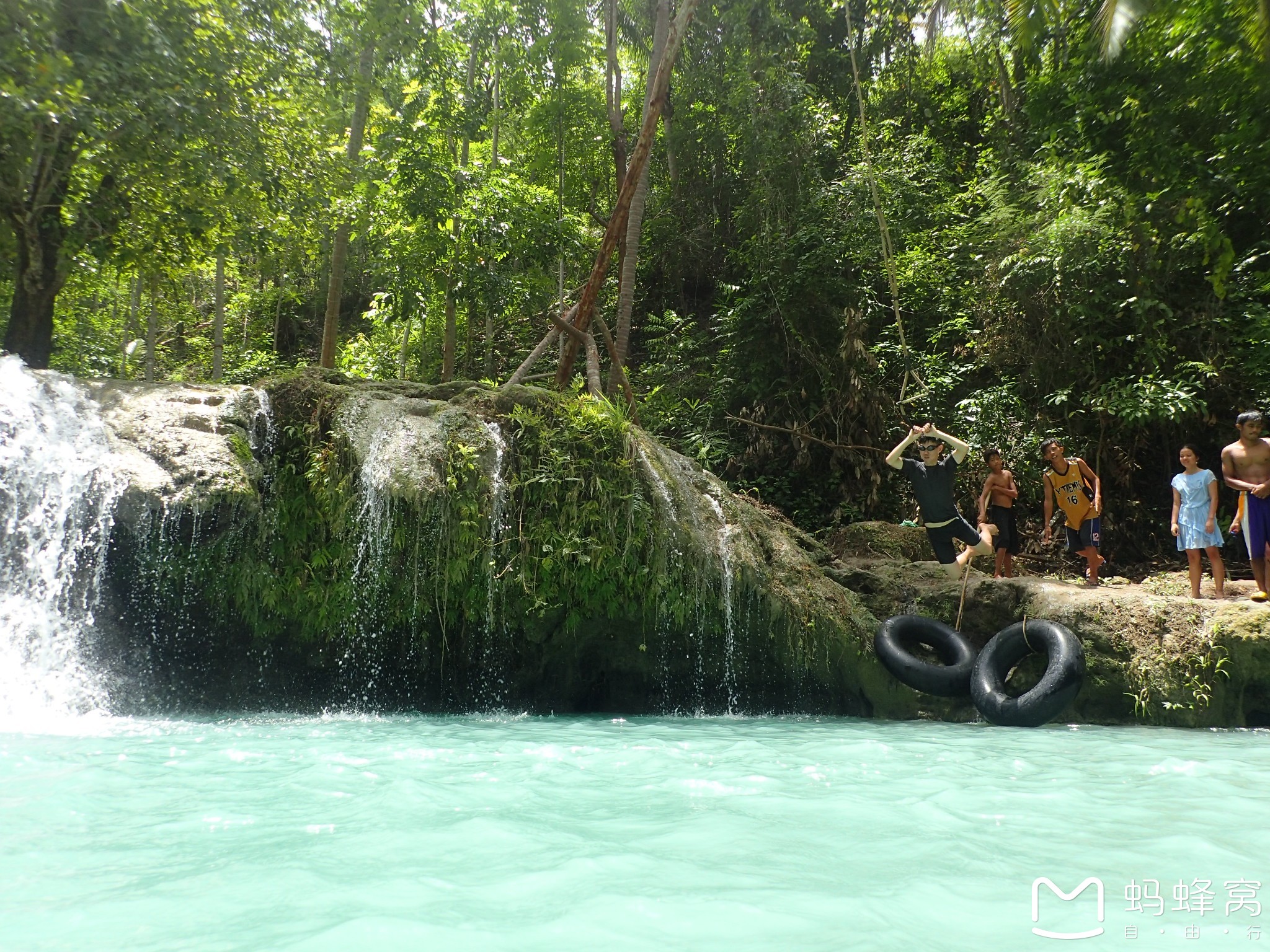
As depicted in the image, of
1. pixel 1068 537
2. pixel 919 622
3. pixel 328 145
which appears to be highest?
pixel 328 145

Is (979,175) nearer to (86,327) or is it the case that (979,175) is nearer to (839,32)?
(839,32)

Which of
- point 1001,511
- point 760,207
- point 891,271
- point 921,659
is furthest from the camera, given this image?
point 760,207

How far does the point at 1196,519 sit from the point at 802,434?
20.0ft

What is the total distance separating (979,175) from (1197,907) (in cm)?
1701

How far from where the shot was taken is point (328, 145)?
Answer: 1199cm

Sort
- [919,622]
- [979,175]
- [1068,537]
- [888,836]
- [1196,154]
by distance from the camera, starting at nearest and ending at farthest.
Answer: [888,836] → [919,622] → [1068,537] → [1196,154] → [979,175]

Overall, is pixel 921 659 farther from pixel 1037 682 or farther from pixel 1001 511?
pixel 1001 511

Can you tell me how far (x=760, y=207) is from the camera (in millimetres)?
16672

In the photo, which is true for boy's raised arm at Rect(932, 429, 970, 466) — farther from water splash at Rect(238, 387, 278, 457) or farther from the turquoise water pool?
water splash at Rect(238, 387, 278, 457)

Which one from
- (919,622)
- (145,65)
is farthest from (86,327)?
(919,622)

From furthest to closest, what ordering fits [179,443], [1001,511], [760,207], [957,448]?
1. [760,207]
2. [1001,511]
3. [957,448]
4. [179,443]

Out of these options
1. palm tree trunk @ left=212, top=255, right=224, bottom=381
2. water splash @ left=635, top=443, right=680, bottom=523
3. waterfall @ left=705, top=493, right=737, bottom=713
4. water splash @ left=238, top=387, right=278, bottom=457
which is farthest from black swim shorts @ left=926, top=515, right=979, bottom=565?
palm tree trunk @ left=212, top=255, right=224, bottom=381

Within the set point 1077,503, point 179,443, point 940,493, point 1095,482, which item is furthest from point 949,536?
point 179,443

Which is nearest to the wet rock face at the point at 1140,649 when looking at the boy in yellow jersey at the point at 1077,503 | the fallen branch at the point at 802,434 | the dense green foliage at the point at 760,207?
the boy in yellow jersey at the point at 1077,503
